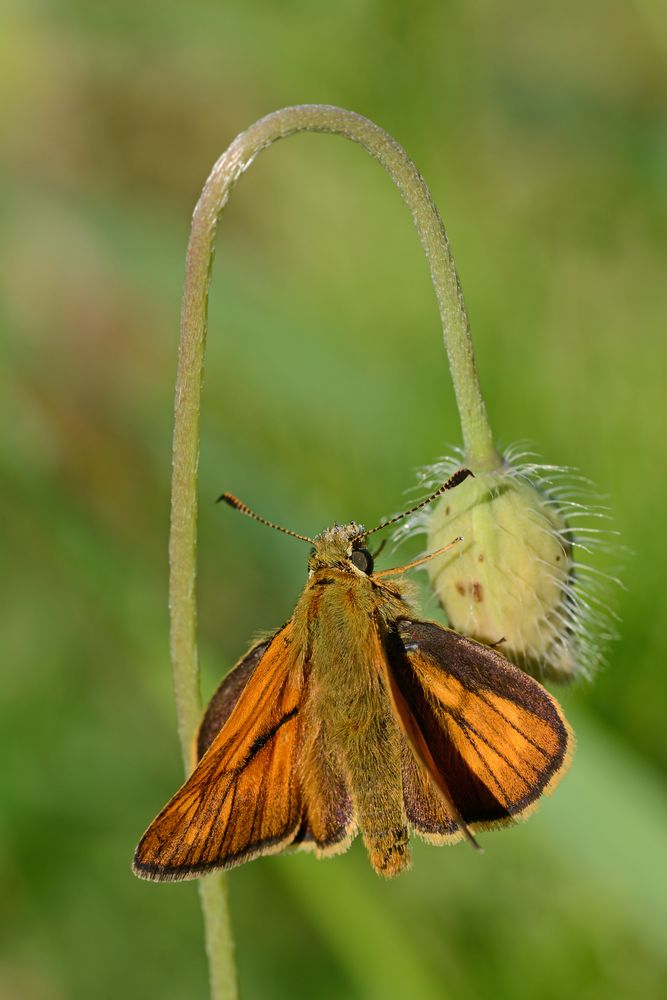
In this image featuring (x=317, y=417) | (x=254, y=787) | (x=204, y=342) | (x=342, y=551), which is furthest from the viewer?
(x=317, y=417)

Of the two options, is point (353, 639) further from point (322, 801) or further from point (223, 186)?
point (223, 186)

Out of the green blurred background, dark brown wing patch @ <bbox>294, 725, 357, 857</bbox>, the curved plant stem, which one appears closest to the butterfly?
dark brown wing patch @ <bbox>294, 725, 357, 857</bbox>

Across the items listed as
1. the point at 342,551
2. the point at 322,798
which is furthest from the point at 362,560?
the point at 322,798

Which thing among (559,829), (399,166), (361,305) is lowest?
(559,829)

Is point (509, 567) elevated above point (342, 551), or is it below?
below

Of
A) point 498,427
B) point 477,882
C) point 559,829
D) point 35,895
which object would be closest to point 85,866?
point 35,895

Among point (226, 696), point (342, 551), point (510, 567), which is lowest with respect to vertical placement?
point (226, 696)

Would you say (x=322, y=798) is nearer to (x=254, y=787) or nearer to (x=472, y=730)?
(x=254, y=787)
